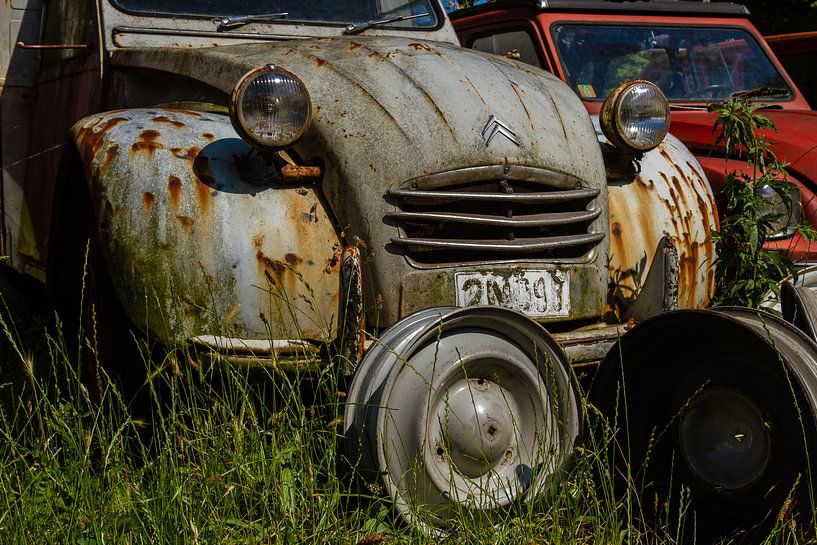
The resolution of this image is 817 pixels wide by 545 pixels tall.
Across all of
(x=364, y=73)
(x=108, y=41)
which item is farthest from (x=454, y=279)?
(x=108, y=41)

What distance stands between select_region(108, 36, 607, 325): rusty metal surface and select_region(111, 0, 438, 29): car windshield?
2.47 ft

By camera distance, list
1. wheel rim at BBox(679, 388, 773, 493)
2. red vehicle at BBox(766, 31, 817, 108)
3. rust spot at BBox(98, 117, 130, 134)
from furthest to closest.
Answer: red vehicle at BBox(766, 31, 817, 108), rust spot at BBox(98, 117, 130, 134), wheel rim at BBox(679, 388, 773, 493)

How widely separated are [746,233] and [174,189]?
1.92 m

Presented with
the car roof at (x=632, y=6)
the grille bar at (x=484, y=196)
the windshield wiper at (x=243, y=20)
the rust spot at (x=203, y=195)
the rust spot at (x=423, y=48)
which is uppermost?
the car roof at (x=632, y=6)

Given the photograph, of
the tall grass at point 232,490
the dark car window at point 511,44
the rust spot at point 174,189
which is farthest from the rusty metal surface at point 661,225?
the dark car window at point 511,44

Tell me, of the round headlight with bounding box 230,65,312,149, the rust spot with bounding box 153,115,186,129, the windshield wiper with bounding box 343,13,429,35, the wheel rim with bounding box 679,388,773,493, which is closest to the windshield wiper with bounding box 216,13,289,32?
the windshield wiper with bounding box 343,13,429,35

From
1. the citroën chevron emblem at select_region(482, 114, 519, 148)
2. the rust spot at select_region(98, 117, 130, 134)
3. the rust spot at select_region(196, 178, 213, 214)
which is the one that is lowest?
the rust spot at select_region(196, 178, 213, 214)

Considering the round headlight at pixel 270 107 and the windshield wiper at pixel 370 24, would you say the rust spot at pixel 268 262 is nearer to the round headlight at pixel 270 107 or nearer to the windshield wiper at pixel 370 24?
the round headlight at pixel 270 107

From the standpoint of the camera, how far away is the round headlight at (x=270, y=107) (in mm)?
2625

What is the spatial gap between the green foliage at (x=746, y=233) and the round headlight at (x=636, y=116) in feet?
1.23

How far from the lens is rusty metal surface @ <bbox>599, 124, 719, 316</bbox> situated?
313cm

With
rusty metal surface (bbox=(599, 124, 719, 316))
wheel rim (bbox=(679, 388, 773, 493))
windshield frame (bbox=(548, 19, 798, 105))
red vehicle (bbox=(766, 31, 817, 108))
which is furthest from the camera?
red vehicle (bbox=(766, 31, 817, 108))

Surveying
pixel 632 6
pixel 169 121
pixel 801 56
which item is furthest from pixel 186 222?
pixel 801 56

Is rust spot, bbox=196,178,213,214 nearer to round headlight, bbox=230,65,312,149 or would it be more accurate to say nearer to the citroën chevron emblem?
round headlight, bbox=230,65,312,149
